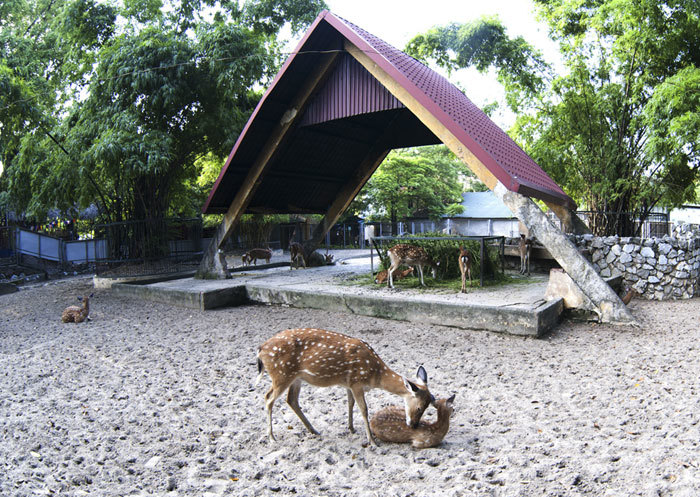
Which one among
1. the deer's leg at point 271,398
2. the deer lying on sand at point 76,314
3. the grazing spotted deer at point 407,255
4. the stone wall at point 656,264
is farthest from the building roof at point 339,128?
the deer's leg at point 271,398

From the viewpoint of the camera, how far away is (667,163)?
1148 cm

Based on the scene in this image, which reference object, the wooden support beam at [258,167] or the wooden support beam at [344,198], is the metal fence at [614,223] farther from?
the wooden support beam at [258,167]

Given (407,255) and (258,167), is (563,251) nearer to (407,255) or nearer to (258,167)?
(407,255)

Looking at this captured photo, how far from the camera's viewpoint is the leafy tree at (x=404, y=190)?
30.4m

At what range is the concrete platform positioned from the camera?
6785 millimetres

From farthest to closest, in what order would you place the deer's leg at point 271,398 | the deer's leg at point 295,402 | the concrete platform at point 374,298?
the concrete platform at point 374,298, the deer's leg at point 295,402, the deer's leg at point 271,398

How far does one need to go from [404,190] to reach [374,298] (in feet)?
77.8

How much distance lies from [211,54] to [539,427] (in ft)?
38.4

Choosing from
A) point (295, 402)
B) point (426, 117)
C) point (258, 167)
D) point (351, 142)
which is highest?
point (351, 142)

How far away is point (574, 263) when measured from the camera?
7008mm

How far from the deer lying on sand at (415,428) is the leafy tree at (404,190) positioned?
24.8m

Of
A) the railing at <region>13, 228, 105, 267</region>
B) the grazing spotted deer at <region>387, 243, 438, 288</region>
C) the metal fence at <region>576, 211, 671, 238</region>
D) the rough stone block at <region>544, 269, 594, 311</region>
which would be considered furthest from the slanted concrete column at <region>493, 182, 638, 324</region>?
the railing at <region>13, 228, 105, 267</region>

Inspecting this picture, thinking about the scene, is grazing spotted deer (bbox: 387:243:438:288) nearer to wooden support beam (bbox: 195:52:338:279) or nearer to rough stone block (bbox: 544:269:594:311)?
rough stone block (bbox: 544:269:594:311)

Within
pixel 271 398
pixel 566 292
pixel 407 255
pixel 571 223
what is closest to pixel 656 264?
pixel 571 223
